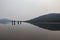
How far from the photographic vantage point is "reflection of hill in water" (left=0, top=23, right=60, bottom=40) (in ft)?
4.41

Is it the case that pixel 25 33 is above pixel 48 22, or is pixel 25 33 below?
below

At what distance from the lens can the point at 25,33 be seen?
1.35 meters

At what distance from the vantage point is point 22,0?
136 cm

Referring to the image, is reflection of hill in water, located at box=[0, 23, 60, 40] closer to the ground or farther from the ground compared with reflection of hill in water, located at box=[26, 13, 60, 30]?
closer to the ground

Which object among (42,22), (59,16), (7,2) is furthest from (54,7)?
(7,2)

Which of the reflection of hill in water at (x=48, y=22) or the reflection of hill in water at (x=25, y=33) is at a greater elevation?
the reflection of hill in water at (x=48, y=22)

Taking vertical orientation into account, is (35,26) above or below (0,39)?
above

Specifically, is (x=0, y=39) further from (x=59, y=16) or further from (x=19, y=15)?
(x=59, y=16)

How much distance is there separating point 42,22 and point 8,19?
0.42 metres

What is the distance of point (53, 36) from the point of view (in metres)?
1.37

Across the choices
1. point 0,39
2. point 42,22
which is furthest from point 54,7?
point 0,39

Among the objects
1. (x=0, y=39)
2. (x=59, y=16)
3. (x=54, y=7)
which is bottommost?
(x=0, y=39)

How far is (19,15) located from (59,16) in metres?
0.50

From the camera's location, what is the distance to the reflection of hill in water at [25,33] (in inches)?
52.9
